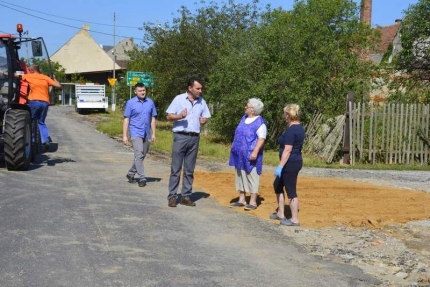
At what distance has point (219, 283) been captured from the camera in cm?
566

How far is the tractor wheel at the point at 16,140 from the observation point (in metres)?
12.1

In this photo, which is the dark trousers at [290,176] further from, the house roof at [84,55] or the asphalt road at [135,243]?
the house roof at [84,55]

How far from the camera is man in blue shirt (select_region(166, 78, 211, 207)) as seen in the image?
9.38m

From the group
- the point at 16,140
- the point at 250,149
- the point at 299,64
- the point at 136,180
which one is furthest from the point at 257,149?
the point at 299,64

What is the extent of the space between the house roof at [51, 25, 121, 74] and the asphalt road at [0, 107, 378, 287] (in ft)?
242

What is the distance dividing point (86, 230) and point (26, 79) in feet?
23.9

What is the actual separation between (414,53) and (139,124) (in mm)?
14014

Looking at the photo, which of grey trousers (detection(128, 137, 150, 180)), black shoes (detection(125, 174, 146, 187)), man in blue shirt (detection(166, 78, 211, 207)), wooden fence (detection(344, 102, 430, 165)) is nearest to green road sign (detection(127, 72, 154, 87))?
wooden fence (detection(344, 102, 430, 165))

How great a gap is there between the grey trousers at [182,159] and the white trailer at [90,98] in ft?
118

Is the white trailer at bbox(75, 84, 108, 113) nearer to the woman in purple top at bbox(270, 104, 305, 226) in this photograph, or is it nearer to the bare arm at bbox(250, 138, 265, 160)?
the bare arm at bbox(250, 138, 265, 160)

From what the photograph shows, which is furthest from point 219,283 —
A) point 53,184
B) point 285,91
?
point 285,91

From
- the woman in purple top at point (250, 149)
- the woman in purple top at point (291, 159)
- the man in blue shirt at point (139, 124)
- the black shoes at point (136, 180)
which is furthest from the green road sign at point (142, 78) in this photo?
the woman in purple top at point (291, 159)

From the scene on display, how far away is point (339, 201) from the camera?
34.1ft

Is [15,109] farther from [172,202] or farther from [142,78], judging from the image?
[142,78]
